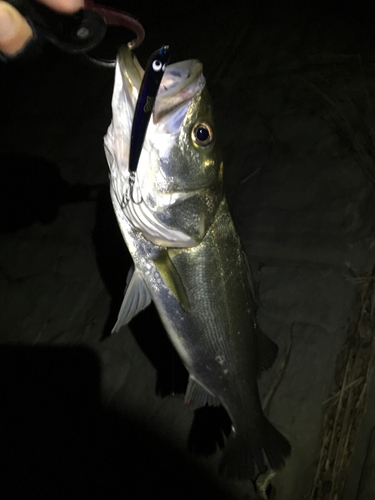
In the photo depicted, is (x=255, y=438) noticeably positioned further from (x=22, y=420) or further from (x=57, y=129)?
(x=57, y=129)

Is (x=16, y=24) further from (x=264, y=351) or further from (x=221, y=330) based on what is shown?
(x=264, y=351)

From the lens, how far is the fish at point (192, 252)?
1417mm

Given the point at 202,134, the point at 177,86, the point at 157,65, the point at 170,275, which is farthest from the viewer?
the point at 170,275

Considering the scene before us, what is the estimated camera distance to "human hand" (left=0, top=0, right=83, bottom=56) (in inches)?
49.6

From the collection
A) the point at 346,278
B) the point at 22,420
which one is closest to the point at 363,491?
the point at 346,278

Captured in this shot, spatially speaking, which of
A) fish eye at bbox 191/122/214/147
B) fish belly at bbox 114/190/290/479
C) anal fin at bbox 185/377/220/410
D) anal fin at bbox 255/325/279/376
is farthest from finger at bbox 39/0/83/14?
anal fin at bbox 185/377/220/410

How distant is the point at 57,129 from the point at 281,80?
2.90m

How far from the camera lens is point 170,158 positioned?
1.48 metres

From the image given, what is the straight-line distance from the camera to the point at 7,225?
4.05 meters

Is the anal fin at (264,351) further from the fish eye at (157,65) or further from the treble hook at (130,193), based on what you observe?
the fish eye at (157,65)

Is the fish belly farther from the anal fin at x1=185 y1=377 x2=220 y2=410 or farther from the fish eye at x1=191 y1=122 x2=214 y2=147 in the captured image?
the fish eye at x1=191 y1=122 x2=214 y2=147

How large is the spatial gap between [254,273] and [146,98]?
79.1 inches

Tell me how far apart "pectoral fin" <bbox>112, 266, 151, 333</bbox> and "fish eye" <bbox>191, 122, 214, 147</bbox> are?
0.71m

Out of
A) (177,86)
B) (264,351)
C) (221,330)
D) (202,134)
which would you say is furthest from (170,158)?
(264,351)
